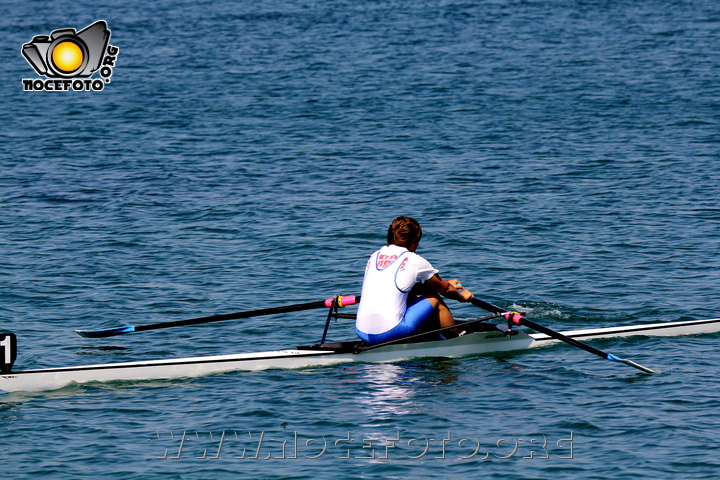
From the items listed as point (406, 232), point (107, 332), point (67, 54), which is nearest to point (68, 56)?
point (67, 54)

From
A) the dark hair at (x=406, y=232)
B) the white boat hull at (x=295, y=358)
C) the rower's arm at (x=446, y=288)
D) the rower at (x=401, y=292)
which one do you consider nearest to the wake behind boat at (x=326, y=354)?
the white boat hull at (x=295, y=358)

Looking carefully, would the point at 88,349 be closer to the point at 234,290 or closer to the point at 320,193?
the point at 234,290

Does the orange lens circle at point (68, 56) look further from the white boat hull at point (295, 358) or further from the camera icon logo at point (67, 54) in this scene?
the white boat hull at point (295, 358)

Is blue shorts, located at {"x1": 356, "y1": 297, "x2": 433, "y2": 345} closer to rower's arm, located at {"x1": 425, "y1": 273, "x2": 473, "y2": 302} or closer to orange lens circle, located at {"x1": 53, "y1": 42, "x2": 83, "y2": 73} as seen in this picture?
rower's arm, located at {"x1": 425, "y1": 273, "x2": 473, "y2": 302}

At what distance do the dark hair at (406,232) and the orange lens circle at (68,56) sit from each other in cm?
2742

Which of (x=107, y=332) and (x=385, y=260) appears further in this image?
(x=107, y=332)

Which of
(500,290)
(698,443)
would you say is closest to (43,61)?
(500,290)

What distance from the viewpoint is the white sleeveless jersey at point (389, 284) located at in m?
12.0

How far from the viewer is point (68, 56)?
1455 inches

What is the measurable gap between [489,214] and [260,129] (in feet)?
37.1

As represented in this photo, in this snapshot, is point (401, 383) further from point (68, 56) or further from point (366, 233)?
point (68, 56)

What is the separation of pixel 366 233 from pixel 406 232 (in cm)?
754

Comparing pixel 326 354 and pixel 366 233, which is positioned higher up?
pixel 366 233

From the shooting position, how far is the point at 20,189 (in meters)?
23.9
